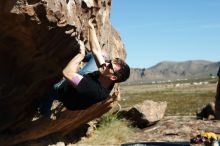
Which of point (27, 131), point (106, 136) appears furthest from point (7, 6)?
point (106, 136)

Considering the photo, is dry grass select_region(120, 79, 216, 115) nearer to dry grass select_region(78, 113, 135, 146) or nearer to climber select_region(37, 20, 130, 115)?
dry grass select_region(78, 113, 135, 146)

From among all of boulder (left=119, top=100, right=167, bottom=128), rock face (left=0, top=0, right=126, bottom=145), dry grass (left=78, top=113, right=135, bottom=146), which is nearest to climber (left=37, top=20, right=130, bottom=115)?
rock face (left=0, top=0, right=126, bottom=145)

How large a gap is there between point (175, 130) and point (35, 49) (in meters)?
12.9

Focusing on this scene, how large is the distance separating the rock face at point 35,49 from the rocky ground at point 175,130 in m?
7.69

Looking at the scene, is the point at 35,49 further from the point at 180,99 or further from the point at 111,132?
the point at 180,99

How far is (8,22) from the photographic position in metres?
8.37

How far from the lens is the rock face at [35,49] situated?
27.2ft

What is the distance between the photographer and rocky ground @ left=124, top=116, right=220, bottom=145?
64.3ft

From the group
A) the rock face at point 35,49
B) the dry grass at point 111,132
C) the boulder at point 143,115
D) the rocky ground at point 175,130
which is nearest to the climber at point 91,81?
the rock face at point 35,49

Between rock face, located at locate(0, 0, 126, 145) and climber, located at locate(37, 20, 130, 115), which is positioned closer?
climber, located at locate(37, 20, 130, 115)

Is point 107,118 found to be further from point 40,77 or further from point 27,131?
point 40,77

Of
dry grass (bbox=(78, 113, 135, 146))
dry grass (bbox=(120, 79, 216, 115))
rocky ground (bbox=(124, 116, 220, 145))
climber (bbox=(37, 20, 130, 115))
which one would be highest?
climber (bbox=(37, 20, 130, 115))

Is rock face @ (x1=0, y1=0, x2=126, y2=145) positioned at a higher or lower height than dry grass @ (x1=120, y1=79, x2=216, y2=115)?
higher

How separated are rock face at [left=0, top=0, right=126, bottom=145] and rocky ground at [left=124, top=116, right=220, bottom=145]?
7.69 meters
